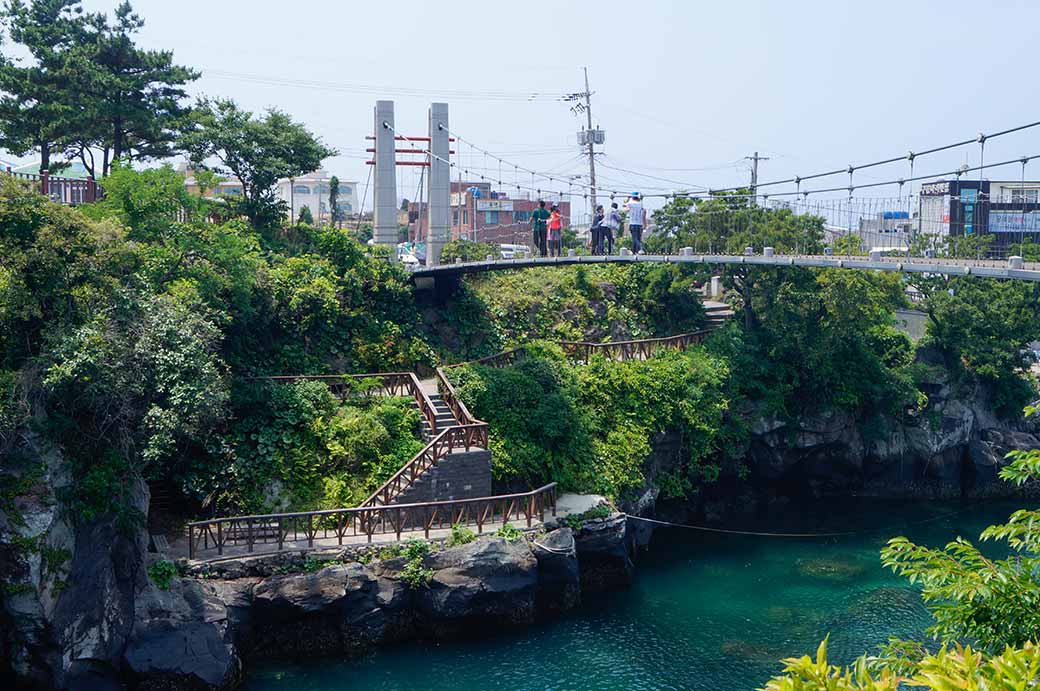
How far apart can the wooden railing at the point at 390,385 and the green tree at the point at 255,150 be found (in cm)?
591

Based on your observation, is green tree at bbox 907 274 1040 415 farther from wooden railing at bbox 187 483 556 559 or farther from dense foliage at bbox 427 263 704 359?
wooden railing at bbox 187 483 556 559

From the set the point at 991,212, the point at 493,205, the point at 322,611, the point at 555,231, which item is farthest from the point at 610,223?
the point at 493,205

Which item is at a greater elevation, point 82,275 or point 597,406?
point 82,275

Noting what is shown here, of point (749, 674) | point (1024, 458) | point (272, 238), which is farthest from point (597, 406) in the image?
point (1024, 458)

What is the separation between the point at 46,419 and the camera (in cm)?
1443

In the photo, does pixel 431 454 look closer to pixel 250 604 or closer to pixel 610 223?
pixel 250 604

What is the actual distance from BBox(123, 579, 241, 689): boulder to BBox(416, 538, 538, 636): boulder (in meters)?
3.35

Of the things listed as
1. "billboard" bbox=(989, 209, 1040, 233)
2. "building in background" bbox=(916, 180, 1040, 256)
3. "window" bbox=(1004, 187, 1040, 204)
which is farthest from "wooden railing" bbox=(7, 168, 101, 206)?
"billboard" bbox=(989, 209, 1040, 233)

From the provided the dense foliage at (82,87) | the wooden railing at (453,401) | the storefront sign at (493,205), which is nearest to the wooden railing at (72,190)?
→ the dense foliage at (82,87)

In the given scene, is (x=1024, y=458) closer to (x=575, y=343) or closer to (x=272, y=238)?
(x=575, y=343)

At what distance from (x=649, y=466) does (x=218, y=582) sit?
994 centimetres

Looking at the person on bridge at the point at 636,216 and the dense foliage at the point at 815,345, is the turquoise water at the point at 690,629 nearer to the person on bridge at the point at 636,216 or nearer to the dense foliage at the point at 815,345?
the dense foliage at the point at 815,345

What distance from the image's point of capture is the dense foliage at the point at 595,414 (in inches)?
776

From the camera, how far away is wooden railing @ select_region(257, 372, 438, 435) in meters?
19.4
